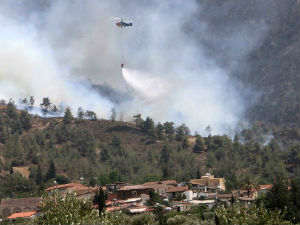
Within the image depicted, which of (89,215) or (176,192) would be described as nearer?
(89,215)

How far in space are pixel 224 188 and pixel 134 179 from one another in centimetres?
3587

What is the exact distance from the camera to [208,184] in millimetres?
153250

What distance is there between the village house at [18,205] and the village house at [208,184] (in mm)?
41274

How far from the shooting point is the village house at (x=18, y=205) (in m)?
132

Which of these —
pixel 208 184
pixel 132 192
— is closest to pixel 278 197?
pixel 132 192

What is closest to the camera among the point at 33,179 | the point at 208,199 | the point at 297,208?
the point at 297,208

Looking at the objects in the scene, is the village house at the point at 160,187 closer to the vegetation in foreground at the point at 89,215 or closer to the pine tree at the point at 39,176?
the pine tree at the point at 39,176

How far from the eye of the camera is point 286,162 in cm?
19175

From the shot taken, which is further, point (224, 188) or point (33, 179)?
point (33, 179)

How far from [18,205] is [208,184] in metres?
49.3

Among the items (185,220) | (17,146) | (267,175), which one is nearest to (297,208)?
(185,220)

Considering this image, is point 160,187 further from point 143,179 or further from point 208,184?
point 143,179

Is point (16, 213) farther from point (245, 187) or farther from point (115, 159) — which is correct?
point (115, 159)

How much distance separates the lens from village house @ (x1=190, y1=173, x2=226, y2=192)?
5862 inches
